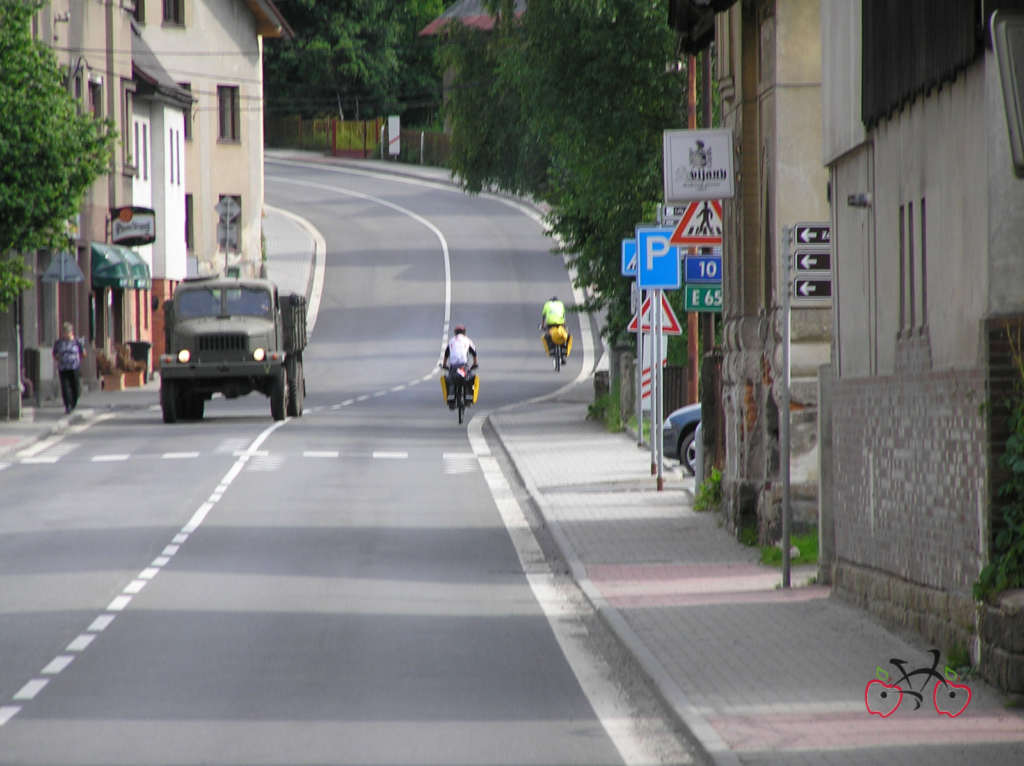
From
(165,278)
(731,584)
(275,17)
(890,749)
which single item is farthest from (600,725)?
(275,17)

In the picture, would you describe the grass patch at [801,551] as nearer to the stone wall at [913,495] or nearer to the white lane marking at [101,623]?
the stone wall at [913,495]

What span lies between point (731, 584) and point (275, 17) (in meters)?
66.9

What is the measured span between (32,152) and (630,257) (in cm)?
1208

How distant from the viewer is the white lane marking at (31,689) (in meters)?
11.2

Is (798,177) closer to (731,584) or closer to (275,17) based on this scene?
(731,584)

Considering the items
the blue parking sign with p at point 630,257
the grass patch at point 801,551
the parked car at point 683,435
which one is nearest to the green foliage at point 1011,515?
the grass patch at point 801,551


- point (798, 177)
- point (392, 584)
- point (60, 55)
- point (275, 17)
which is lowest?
point (392, 584)

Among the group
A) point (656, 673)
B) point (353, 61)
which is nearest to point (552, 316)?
point (656, 673)

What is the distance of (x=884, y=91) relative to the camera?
13.8 meters

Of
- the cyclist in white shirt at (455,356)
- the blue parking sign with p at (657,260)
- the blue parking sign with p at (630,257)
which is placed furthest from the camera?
the cyclist in white shirt at (455,356)

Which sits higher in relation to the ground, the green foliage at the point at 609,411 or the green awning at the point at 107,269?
the green awning at the point at 107,269

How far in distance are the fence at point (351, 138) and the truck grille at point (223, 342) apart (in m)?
76.1

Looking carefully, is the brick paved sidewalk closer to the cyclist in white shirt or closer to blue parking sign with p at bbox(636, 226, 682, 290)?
blue parking sign with p at bbox(636, 226, 682, 290)

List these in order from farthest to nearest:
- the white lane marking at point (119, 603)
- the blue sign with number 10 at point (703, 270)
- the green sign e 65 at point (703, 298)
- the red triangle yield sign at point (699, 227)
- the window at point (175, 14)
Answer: the window at point (175, 14) < the green sign e 65 at point (703, 298) < the blue sign with number 10 at point (703, 270) < the red triangle yield sign at point (699, 227) < the white lane marking at point (119, 603)
